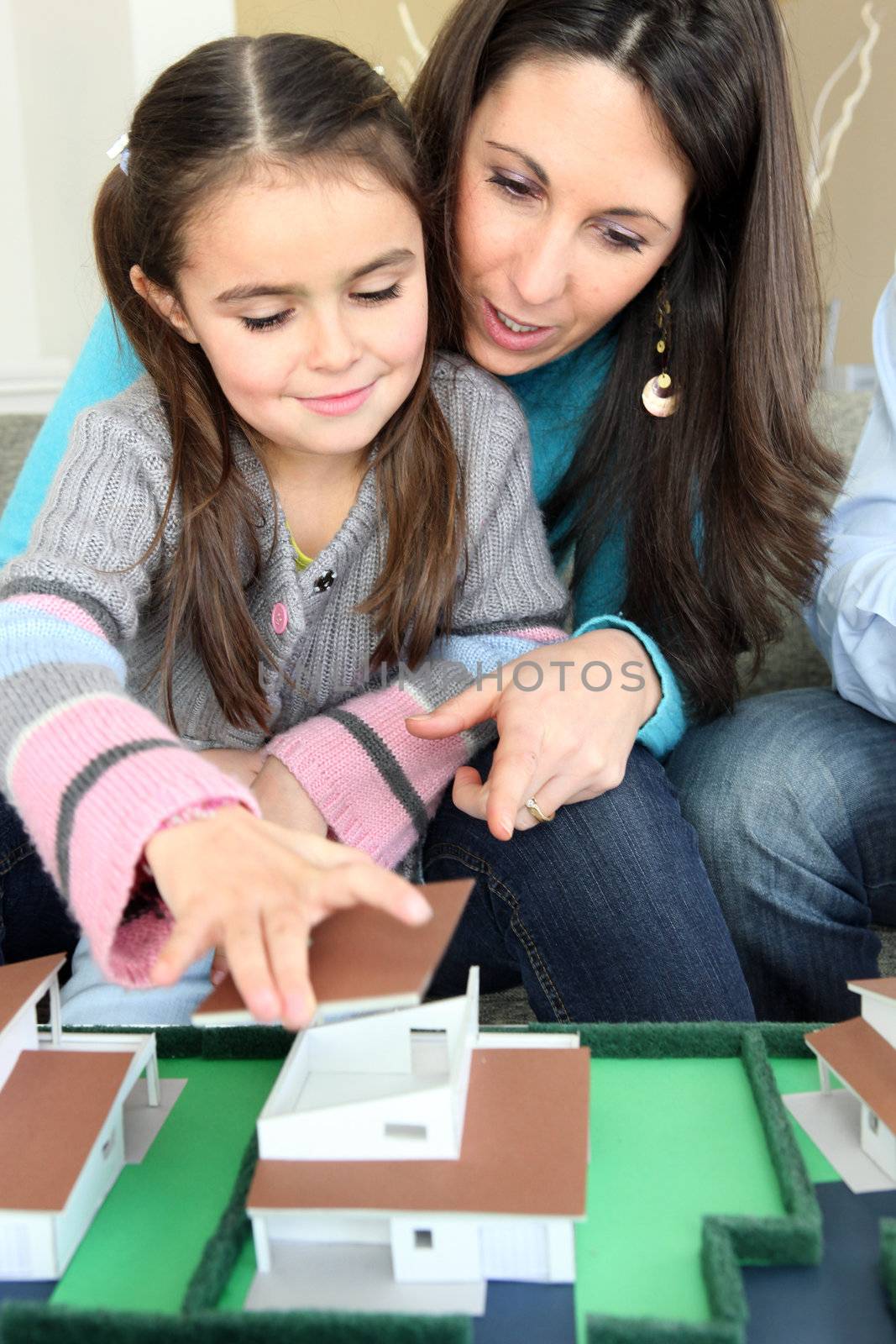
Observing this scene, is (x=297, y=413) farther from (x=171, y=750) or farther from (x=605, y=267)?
(x=171, y=750)

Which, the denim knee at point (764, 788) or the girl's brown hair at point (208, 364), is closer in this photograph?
the girl's brown hair at point (208, 364)

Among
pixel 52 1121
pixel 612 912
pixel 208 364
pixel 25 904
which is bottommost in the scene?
pixel 25 904

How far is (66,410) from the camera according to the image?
49.6 inches

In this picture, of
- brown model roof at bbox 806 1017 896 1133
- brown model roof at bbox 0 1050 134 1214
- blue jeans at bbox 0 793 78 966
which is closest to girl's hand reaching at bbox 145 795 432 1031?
brown model roof at bbox 0 1050 134 1214

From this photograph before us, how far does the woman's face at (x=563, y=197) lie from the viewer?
110 cm

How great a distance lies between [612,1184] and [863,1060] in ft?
0.51

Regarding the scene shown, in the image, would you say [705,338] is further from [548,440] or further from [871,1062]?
[871,1062]

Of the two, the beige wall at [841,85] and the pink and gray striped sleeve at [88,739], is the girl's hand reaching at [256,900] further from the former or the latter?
the beige wall at [841,85]

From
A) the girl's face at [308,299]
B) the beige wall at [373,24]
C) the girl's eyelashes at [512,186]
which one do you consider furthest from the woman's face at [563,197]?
the beige wall at [373,24]

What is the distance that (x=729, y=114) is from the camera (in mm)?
1131

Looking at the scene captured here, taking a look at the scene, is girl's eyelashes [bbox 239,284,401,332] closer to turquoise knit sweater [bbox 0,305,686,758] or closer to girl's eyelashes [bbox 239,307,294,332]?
girl's eyelashes [bbox 239,307,294,332]

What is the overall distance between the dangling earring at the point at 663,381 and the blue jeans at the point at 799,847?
13.4 inches

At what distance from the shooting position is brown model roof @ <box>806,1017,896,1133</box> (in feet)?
2.30

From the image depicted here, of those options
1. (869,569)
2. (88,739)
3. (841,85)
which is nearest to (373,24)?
(841,85)
